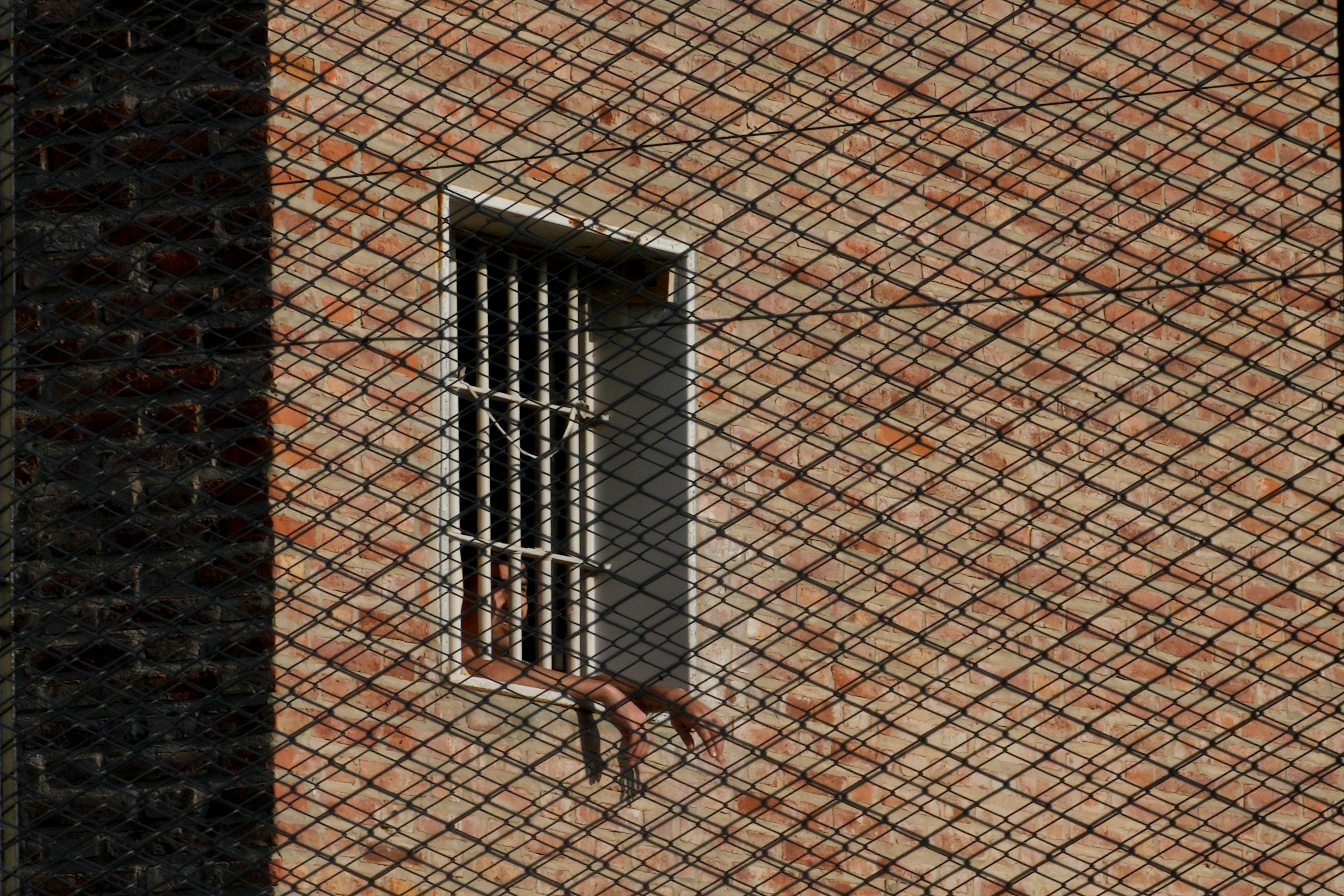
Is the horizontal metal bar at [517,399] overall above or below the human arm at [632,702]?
above

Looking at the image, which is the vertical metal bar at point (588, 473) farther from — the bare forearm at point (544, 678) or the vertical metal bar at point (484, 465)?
the vertical metal bar at point (484, 465)

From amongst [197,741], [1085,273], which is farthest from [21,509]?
[1085,273]

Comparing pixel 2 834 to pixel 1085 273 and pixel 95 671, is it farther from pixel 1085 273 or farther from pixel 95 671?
pixel 1085 273

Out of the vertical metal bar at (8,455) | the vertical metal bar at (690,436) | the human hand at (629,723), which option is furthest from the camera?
the vertical metal bar at (690,436)

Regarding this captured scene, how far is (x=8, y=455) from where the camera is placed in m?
3.63

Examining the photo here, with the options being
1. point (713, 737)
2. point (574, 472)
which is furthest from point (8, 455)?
point (713, 737)

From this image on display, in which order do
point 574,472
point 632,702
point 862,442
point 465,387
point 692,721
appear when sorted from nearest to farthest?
point 465,387 → point 692,721 → point 632,702 → point 574,472 → point 862,442

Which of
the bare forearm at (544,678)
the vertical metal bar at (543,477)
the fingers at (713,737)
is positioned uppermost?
the vertical metal bar at (543,477)

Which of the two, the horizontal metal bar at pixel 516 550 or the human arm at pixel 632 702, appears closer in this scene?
the horizontal metal bar at pixel 516 550

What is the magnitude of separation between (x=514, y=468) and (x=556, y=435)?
0.62m

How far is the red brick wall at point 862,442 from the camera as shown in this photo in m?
3.75

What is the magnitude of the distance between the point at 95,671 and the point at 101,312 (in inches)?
27.9

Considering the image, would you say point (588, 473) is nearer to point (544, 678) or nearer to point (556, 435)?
point (556, 435)

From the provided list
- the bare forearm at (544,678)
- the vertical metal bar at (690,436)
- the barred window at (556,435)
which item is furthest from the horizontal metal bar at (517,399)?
the bare forearm at (544,678)
